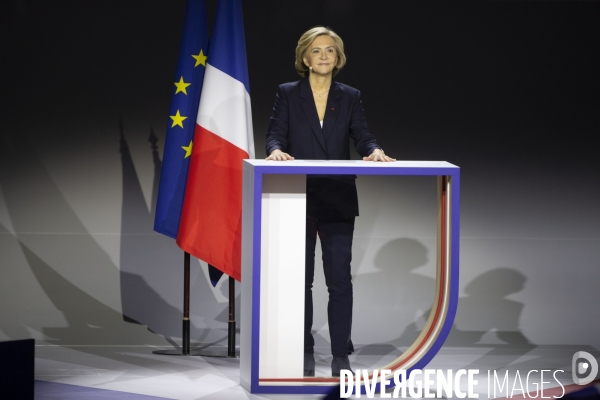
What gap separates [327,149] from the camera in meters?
3.85

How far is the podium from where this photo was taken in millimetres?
3592

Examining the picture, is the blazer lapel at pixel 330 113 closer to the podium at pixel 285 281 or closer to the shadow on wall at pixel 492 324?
the podium at pixel 285 281

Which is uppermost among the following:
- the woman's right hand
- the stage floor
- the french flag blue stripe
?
the french flag blue stripe

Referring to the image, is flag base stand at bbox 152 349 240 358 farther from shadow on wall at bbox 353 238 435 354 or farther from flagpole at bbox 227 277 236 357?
shadow on wall at bbox 353 238 435 354

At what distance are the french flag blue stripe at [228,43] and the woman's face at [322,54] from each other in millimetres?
719

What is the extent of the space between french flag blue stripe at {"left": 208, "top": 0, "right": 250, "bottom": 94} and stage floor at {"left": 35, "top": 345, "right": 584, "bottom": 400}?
141cm

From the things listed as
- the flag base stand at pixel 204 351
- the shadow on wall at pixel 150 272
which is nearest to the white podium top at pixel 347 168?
the flag base stand at pixel 204 351

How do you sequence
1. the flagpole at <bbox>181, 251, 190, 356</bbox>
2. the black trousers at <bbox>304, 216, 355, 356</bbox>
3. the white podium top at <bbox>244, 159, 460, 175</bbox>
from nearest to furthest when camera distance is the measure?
the white podium top at <bbox>244, 159, 460, 175</bbox> → the black trousers at <bbox>304, 216, 355, 356</bbox> → the flagpole at <bbox>181, 251, 190, 356</bbox>

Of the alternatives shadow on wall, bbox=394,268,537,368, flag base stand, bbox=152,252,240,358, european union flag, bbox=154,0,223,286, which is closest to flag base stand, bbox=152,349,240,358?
flag base stand, bbox=152,252,240,358

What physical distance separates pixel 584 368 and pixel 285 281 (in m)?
1.57

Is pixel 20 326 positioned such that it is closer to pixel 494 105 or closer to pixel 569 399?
pixel 494 105

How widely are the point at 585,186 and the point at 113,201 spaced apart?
116 inches

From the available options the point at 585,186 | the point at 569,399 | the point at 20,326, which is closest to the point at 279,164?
the point at 569,399

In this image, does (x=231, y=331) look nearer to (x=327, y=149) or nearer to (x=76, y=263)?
(x=327, y=149)
